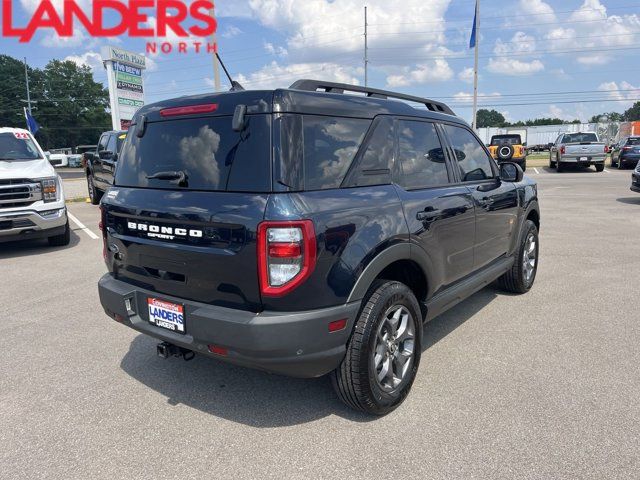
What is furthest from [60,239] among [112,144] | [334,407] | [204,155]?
[334,407]

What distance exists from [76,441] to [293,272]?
63.6 inches

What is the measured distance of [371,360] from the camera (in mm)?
2820

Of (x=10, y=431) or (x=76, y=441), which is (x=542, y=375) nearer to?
(x=76, y=441)

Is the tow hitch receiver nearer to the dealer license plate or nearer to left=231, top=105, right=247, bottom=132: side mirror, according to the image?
the dealer license plate

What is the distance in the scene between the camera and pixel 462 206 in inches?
147

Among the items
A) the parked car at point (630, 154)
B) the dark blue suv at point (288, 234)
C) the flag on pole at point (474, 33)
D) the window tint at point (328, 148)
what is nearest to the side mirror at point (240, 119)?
the dark blue suv at point (288, 234)

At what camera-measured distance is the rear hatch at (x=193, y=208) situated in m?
2.54

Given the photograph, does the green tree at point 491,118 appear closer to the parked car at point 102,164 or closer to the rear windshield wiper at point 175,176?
the parked car at point 102,164

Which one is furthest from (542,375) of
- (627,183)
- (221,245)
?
(627,183)

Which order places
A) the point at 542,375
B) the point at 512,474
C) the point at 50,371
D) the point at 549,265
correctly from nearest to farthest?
the point at 512,474
the point at 542,375
the point at 50,371
the point at 549,265

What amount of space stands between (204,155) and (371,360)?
1540 mm

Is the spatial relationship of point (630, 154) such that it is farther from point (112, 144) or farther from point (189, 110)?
point (189, 110)

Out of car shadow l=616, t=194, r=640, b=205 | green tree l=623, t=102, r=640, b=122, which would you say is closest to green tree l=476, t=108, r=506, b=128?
green tree l=623, t=102, r=640, b=122

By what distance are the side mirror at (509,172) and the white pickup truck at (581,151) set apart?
811 inches
